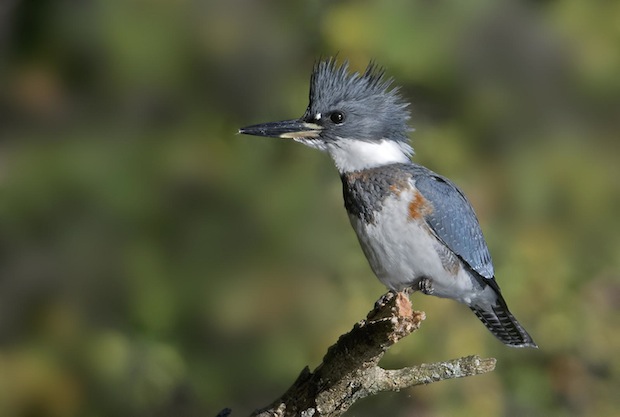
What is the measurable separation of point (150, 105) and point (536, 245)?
1469mm

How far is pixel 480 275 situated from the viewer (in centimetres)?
177

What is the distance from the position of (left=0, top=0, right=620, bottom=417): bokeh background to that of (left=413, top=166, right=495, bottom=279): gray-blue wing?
1.25 m

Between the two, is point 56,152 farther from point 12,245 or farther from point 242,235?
point 242,235

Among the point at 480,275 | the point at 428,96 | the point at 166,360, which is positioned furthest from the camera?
the point at 428,96

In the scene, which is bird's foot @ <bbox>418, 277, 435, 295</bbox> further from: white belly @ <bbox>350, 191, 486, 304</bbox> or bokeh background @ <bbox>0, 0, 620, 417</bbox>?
bokeh background @ <bbox>0, 0, 620, 417</bbox>

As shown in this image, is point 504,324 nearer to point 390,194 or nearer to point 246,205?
point 390,194

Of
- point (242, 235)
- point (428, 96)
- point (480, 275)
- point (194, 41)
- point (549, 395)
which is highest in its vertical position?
point (194, 41)

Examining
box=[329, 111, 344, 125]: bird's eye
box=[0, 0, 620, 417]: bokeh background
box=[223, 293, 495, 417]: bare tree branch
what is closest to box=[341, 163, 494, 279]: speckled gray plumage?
box=[329, 111, 344, 125]: bird's eye

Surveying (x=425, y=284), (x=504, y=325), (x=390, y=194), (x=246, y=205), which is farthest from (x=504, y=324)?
(x=246, y=205)

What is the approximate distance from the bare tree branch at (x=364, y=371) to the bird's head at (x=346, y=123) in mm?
354

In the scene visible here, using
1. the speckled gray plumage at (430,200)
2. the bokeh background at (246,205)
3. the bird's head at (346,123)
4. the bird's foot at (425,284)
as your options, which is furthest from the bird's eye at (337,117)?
the bokeh background at (246,205)

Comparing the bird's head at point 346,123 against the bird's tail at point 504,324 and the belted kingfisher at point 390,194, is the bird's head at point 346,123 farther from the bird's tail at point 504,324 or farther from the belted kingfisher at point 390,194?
the bird's tail at point 504,324

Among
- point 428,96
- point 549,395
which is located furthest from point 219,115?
point 549,395

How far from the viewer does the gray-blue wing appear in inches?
66.5
